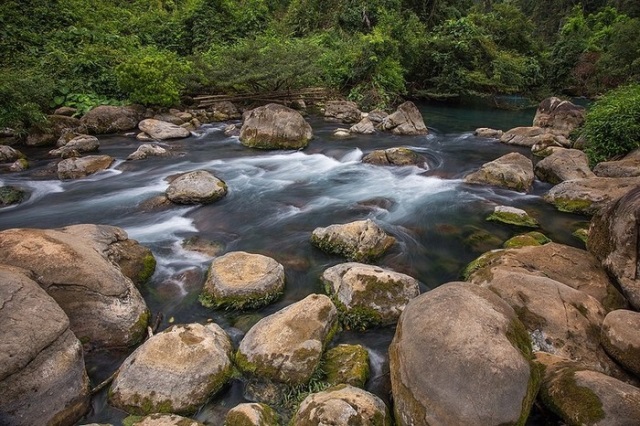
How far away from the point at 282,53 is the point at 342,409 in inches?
644

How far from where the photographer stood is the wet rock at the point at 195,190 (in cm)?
817

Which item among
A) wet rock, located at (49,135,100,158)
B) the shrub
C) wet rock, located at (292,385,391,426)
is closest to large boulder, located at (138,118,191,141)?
wet rock, located at (49,135,100,158)

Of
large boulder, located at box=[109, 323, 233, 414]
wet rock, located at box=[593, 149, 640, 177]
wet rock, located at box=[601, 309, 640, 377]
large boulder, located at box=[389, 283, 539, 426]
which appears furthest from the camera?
wet rock, located at box=[593, 149, 640, 177]

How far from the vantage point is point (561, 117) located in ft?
48.1

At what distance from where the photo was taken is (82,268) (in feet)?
15.1

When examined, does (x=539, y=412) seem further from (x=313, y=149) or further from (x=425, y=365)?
(x=313, y=149)

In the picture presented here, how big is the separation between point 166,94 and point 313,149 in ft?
20.2

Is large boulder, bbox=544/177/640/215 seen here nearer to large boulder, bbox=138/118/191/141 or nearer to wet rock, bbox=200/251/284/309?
wet rock, bbox=200/251/284/309

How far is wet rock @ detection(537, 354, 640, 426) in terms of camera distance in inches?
122

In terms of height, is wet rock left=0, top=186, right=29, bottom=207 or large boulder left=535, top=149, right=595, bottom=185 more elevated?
large boulder left=535, top=149, right=595, bottom=185

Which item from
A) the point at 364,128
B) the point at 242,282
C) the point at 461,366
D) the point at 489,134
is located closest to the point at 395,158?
the point at 364,128

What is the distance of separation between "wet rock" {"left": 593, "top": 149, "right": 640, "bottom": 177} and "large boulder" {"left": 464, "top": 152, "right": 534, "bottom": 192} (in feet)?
4.97

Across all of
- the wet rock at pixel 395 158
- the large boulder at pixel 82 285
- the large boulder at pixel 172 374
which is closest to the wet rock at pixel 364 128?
the wet rock at pixel 395 158

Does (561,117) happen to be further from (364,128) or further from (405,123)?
(364,128)
